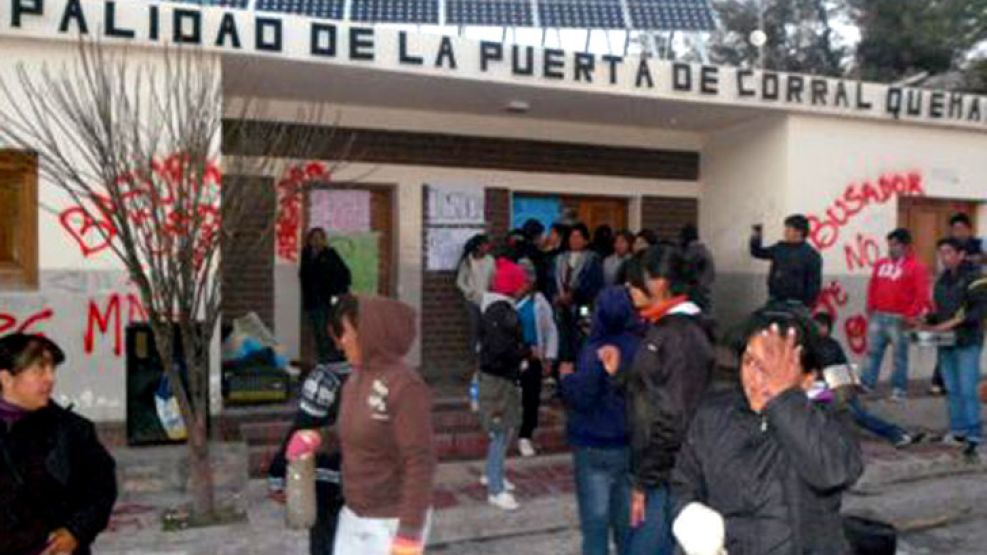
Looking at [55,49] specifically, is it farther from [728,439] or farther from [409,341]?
[728,439]

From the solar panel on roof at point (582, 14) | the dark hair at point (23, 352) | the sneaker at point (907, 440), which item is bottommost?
the sneaker at point (907, 440)

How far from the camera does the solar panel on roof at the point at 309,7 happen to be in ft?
36.6

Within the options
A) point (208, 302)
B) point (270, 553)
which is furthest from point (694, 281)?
point (208, 302)

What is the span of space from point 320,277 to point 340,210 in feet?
3.88

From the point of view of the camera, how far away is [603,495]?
180 inches

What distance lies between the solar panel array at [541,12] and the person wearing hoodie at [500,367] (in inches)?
240

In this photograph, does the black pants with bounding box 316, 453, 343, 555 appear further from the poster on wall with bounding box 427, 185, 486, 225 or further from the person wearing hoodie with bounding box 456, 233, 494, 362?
the poster on wall with bounding box 427, 185, 486, 225

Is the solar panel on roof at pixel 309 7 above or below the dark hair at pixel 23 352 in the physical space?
above

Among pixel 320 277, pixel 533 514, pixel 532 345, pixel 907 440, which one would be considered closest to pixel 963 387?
pixel 907 440

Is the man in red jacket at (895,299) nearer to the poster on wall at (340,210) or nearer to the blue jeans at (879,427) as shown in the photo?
the blue jeans at (879,427)

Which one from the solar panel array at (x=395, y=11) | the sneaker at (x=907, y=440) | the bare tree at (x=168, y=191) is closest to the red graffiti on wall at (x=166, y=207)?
the bare tree at (x=168, y=191)

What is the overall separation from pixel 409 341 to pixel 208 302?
340cm

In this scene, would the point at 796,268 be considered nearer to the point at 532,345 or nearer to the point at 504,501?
the point at 532,345

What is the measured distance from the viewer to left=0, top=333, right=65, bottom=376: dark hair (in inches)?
134
